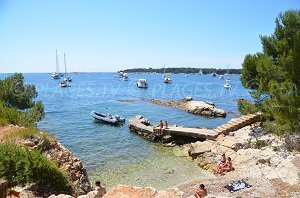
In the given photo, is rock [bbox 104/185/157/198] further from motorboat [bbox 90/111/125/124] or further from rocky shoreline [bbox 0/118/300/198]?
motorboat [bbox 90/111/125/124]

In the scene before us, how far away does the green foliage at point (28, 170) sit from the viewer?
456 inches

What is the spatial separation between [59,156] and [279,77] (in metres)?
15.1

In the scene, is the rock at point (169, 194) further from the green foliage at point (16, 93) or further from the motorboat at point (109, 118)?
the motorboat at point (109, 118)

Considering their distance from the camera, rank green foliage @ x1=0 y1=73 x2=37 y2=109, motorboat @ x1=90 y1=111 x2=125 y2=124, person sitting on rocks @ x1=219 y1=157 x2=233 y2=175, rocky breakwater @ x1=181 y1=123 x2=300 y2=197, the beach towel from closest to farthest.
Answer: rocky breakwater @ x1=181 y1=123 x2=300 y2=197, the beach towel, person sitting on rocks @ x1=219 y1=157 x2=233 y2=175, green foliage @ x1=0 y1=73 x2=37 y2=109, motorboat @ x1=90 y1=111 x2=125 y2=124

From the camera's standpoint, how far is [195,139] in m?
30.1

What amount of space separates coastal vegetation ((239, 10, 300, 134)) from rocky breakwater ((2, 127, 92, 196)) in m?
10.8

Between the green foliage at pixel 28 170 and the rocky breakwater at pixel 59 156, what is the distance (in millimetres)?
1166

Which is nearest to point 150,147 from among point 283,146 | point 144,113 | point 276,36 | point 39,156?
point 283,146

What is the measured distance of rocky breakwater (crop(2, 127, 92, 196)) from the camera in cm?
1390

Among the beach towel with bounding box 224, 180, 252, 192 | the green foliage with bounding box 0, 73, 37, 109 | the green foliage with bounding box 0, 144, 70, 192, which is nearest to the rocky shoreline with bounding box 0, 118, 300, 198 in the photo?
the beach towel with bounding box 224, 180, 252, 192

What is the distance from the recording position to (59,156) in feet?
47.7

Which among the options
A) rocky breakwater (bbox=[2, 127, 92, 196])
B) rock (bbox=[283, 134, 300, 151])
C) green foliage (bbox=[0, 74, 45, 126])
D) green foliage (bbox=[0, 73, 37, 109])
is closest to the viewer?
rocky breakwater (bbox=[2, 127, 92, 196])

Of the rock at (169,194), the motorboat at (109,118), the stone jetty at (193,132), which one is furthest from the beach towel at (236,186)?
the motorboat at (109,118)

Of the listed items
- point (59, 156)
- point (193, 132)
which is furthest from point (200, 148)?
point (59, 156)
